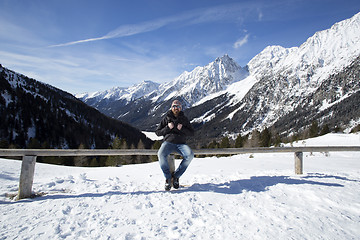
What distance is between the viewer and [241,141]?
5019 centimetres

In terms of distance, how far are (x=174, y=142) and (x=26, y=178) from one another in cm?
356

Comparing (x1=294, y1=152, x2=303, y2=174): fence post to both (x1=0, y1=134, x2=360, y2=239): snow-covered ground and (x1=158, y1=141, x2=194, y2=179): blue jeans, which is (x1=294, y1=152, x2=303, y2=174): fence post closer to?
(x1=0, y1=134, x2=360, y2=239): snow-covered ground

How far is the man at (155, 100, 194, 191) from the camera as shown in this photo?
4.93m

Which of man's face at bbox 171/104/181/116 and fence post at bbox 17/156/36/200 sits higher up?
man's face at bbox 171/104/181/116

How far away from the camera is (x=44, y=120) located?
86812 millimetres

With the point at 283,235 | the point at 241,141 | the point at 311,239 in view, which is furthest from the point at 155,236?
the point at 241,141

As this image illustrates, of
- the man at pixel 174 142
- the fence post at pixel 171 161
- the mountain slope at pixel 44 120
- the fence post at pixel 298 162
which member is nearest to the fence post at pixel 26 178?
the man at pixel 174 142

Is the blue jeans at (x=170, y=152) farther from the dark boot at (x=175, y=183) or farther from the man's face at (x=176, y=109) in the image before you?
the man's face at (x=176, y=109)

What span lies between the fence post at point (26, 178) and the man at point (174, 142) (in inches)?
121

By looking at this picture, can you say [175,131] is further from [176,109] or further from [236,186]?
[236,186]

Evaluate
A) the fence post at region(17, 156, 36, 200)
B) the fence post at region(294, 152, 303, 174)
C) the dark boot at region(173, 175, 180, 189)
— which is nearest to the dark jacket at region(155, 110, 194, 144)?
the dark boot at region(173, 175, 180, 189)

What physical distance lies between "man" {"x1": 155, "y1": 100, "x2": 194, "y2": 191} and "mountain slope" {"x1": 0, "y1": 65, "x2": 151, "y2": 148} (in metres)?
83.8

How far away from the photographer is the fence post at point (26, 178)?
14.3ft

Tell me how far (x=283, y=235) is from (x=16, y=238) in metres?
3.90
